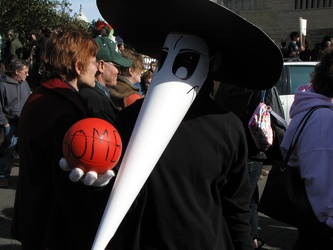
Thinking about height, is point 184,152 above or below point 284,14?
below

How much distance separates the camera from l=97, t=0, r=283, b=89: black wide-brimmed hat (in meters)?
1.73

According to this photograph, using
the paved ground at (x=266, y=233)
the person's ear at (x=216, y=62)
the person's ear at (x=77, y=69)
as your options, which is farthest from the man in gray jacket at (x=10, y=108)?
the person's ear at (x=216, y=62)

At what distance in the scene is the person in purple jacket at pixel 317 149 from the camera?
7.48 feet

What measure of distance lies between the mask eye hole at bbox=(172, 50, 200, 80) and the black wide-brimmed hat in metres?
0.11

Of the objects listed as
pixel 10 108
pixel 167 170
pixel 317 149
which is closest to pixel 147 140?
pixel 167 170

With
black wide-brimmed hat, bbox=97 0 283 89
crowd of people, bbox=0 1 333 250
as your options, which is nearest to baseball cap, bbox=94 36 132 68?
crowd of people, bbox=0 1 333 250

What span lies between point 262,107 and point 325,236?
1551 mm

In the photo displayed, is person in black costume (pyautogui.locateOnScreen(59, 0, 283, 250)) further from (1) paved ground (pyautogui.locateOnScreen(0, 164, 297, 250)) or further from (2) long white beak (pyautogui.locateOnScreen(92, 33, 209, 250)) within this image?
(1) paved ground (pyautogui.locateOnScreen(0, 164, 297, 250))

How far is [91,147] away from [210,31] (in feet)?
2.32

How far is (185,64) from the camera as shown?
70.3 inches

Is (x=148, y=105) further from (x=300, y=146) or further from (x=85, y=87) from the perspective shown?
(x=85, y=87)

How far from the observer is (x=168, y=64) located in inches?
70.0

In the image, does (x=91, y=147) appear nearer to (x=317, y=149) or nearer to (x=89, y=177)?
Result: (x=89, y=177)

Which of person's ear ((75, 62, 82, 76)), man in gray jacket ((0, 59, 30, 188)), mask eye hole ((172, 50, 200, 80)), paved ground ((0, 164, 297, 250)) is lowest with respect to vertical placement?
paved ground ((0, 164, 297, 250))
